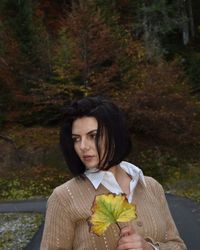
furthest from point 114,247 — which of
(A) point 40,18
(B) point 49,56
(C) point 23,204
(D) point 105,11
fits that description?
(A) point 40,18

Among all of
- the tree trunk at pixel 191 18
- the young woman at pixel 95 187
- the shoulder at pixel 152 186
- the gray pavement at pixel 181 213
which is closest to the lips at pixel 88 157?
the young woman at pixel 95 187

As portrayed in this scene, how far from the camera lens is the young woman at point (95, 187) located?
1.89 m

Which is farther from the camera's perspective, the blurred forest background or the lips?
the blurred forest background

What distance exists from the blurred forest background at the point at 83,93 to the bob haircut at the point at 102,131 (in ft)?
33.2

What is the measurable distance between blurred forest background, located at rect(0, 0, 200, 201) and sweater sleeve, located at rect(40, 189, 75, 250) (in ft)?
33.6

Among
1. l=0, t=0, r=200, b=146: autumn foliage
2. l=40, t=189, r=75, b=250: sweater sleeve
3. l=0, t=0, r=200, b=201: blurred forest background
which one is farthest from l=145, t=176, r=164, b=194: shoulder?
l=0, t=0, r=200, b=146: autumn foliage

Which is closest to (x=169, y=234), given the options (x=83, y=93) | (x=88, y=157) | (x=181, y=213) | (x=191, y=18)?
(x=88, y=157)

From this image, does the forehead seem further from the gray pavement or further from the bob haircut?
the gray pavement

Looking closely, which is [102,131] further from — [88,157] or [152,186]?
[152,186]

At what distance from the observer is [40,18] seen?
2178 cm

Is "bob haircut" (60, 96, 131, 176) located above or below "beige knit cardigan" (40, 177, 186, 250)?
above

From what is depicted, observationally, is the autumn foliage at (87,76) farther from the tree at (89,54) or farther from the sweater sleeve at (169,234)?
the sweater sleeve at (169,234)

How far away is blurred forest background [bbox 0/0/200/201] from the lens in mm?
15039

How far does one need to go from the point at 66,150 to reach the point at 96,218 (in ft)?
2.01
